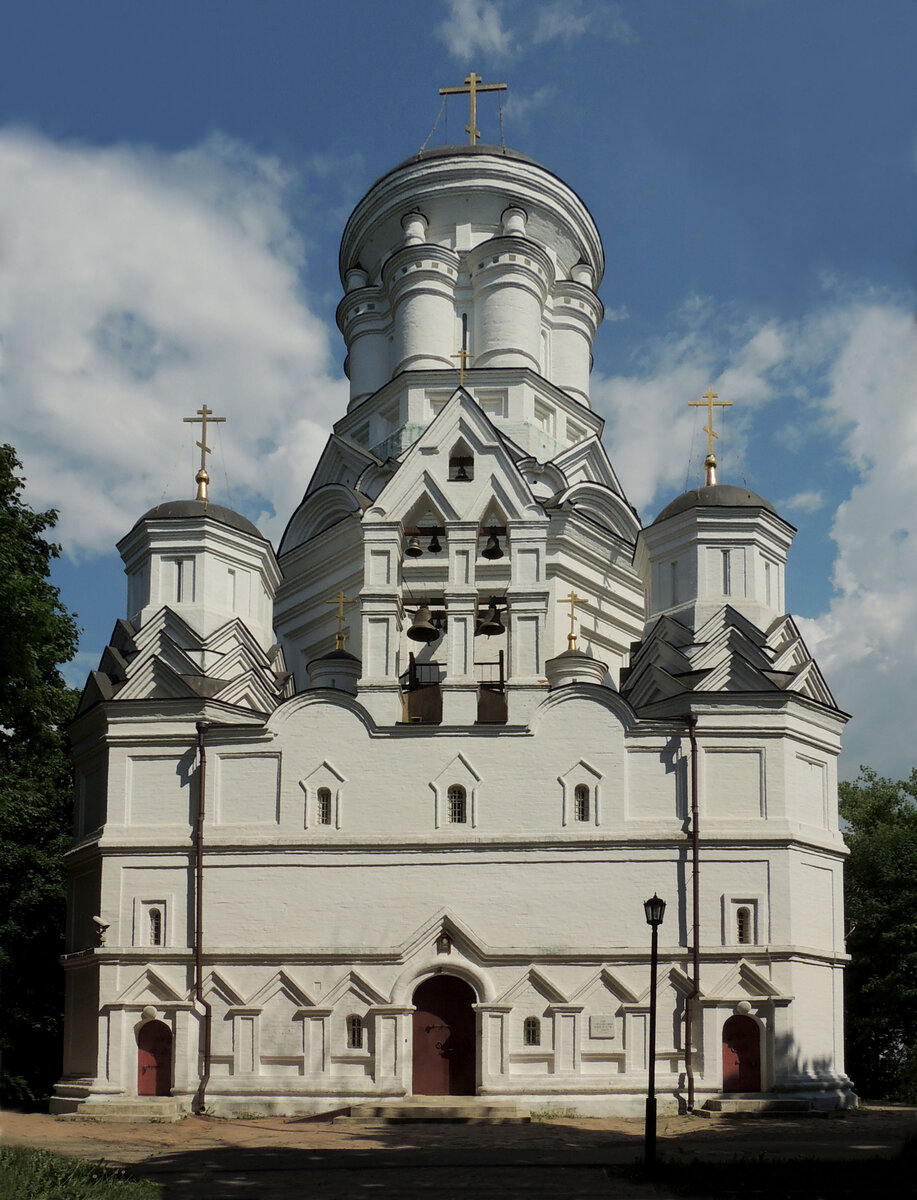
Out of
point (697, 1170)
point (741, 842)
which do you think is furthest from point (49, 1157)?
point (741, 842)

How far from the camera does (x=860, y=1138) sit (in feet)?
65.7

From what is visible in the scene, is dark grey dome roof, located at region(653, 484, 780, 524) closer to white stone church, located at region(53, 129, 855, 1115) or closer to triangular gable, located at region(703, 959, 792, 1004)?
white stone church, located at region(53, 129, 855, 1115)

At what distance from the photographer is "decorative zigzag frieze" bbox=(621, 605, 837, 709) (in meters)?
25.1

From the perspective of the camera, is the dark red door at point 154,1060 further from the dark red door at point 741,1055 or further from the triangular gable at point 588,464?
the triangular gable at point 588,464

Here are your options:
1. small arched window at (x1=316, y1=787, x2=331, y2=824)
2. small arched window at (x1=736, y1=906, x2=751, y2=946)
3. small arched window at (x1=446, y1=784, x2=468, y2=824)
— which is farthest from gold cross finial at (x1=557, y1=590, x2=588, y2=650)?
small arched window at (x1=736, y1=906, x2=751, y2=946)

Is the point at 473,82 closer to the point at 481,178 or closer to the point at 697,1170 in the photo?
the point at 481,178

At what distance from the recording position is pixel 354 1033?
23.5 m

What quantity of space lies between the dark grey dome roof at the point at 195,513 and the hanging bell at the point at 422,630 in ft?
12.7

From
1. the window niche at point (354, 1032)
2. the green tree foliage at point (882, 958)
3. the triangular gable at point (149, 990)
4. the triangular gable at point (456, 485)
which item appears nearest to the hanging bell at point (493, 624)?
the triangular gable at point (456, 485)

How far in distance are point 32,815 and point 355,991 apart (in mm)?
10458

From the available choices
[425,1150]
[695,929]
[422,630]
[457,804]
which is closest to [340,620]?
[422,630]

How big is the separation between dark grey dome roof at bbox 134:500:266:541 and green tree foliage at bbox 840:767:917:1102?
1676 centimetres

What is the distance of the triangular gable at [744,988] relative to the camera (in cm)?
2322

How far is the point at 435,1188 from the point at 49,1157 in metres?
4.17
